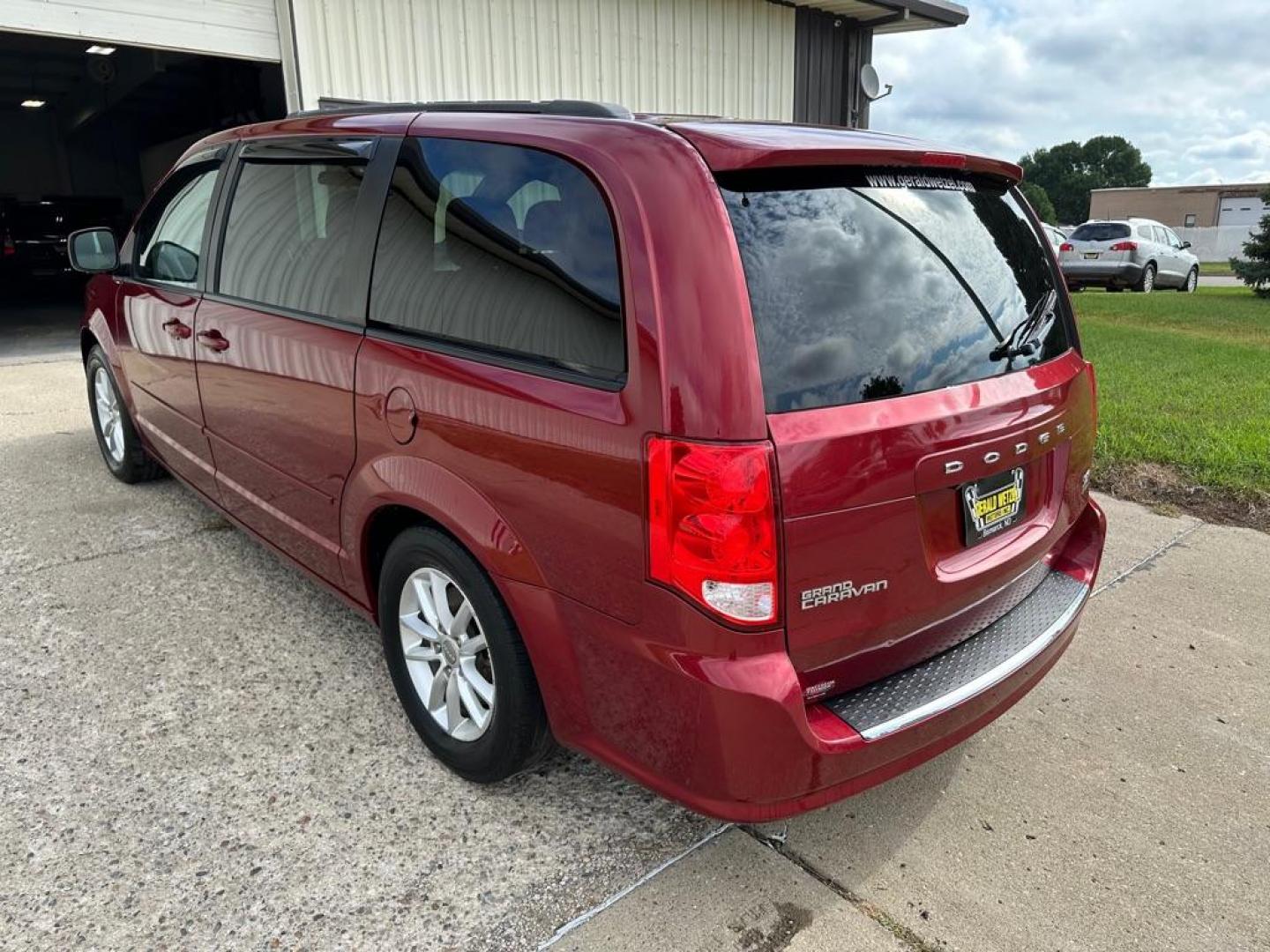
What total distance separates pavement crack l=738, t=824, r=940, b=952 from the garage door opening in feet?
28.9

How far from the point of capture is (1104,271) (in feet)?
64.2

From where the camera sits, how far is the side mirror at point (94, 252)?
4414 millimetres

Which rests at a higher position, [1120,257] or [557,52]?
[557,52]

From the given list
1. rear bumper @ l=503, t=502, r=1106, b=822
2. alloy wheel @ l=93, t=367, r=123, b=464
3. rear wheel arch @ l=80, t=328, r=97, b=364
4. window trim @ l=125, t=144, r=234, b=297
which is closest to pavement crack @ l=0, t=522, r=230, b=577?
alloy wheel @ l=93, t=367, r=123, b=464

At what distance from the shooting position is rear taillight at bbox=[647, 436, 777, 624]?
1738 millimetres

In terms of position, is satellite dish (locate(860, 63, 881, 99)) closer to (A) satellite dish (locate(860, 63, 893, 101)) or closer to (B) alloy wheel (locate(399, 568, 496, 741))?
(A) satellite dish (locate(860, 63, 893, 101))

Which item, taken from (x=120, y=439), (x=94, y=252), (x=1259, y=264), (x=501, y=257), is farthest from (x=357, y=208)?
(x=1259, y=264)

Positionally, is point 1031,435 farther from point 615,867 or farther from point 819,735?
point 615,867

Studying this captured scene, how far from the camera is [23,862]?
218cm

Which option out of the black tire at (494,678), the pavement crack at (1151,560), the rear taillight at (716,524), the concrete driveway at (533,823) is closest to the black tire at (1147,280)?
the pavement crack at (1151,560)

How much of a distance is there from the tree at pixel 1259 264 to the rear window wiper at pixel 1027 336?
16883mm

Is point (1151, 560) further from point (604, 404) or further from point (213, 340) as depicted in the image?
point (213, 340)

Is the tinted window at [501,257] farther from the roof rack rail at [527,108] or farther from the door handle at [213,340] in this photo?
the door handle at [213,340]

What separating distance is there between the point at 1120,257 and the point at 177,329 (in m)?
20.3
